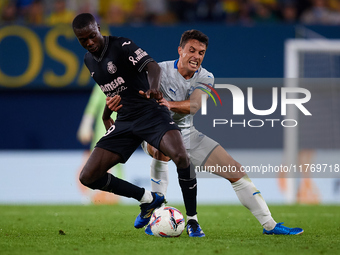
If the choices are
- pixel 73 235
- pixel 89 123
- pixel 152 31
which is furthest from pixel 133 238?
pixel 152 31

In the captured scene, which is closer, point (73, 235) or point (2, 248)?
point (2, 248)

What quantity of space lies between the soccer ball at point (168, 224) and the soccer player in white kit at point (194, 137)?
111 mm

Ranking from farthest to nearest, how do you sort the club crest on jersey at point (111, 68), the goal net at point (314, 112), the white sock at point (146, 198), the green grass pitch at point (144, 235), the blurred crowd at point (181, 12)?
the blurred crowd at point (181, 12)
the goal net at point (314, 112)
the white sock at point (146, 198)
the club crest on jersey at point (111, 68)
the green grass pitch at point (144, 235)

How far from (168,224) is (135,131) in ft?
3.05

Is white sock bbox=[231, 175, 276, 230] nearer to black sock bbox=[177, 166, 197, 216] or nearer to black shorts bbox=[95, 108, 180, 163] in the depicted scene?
black sock bbox=[177, 166, 197, 216]

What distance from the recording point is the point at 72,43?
40.8 feet

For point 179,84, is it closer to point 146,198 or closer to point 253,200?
point 146,198

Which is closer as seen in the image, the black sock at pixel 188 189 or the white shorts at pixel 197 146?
the black sock at pixel 188 189

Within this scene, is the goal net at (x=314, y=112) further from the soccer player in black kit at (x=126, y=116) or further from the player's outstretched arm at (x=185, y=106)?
the soccer player in black kit at (x=126, y=116)

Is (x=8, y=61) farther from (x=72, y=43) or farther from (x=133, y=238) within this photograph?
(x=133, y=238)

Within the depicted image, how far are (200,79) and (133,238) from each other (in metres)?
1.70

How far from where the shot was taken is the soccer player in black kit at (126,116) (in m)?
5.40

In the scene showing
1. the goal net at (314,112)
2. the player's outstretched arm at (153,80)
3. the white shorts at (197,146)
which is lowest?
the goal net at (314,112)

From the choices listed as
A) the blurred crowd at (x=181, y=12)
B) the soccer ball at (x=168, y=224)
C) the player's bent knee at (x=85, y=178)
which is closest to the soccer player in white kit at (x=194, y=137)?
the soccer ball at (x=168, y=224)
